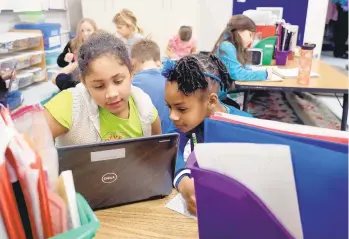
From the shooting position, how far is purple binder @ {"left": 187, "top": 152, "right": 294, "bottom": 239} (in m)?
0.45

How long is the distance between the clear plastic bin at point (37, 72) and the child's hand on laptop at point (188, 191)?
2.73 m

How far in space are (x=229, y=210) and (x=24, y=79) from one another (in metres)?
2.95

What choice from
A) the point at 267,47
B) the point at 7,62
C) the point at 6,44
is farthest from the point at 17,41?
the point at 267,47

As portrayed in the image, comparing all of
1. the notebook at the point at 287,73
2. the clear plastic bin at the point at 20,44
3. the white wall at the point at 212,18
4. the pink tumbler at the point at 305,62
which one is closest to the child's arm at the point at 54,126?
the pink tumbler at the point at 305,62

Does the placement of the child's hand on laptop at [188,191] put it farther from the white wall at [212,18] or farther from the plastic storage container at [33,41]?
the white wall at [212,18]

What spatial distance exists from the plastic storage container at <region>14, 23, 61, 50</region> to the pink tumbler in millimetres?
2426

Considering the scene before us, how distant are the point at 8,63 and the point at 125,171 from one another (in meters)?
2.40

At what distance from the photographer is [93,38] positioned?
106cm

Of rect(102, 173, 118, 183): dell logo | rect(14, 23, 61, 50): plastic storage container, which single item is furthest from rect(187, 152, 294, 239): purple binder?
rect(14, 23, 61, 50): plastic storage container

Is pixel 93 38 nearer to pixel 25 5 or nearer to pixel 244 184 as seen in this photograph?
pixel 244 184

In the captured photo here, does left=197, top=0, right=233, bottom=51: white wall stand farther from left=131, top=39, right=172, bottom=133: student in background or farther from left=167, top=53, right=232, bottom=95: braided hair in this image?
left=167, top=53, right=232, bottom=95: braided hair

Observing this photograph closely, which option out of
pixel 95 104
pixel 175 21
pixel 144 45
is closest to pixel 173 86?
pixel 95 104

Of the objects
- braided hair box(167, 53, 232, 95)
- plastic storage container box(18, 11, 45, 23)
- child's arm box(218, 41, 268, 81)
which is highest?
plastic storage container box(18, 11, 45, 23)

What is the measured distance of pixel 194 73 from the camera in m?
1.00
